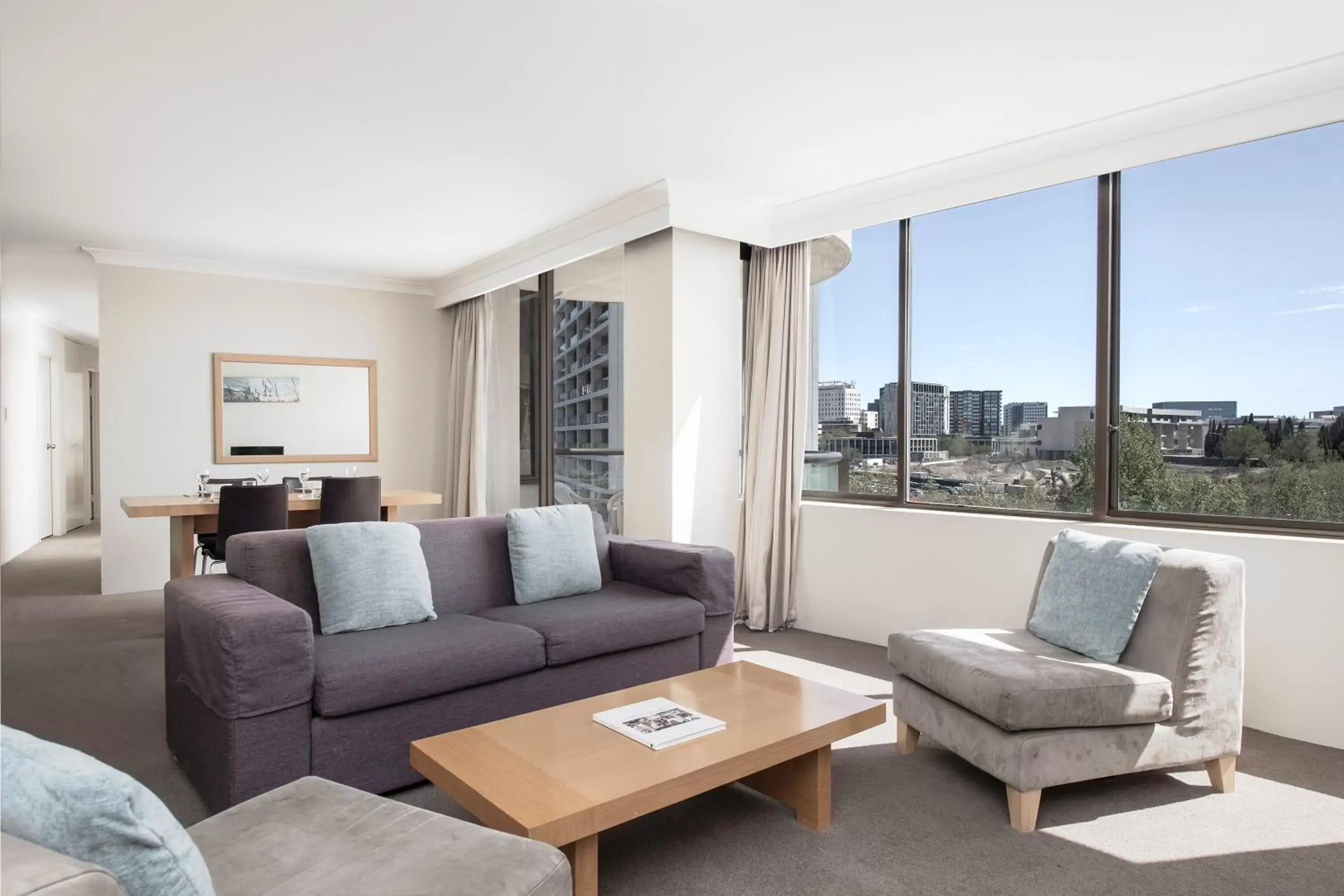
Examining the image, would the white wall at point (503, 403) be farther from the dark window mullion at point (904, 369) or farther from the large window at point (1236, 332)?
the large window at point (1236, 332)

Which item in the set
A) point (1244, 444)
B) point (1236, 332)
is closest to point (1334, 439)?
point (1244, 444)

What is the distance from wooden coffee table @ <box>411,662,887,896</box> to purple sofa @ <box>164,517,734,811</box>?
0.47m

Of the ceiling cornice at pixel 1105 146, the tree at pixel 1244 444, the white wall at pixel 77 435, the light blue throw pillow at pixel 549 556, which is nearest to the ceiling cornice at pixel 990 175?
the ceiling cornice at pixel 1105 146

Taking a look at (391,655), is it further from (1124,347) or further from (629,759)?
(1124,347)

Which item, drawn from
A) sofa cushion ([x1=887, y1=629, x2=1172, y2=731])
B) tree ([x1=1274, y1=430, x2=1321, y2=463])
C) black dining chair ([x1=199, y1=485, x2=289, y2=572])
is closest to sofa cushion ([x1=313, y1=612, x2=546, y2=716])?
sofa cushion ([x1=887, y1=629, x2=1172, y2=731])

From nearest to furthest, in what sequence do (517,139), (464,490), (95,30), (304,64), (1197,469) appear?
(95,30), (304,64), (1197,469), (517,139), (464,490)

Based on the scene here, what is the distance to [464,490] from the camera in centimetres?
707

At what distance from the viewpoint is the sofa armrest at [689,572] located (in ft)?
11.8

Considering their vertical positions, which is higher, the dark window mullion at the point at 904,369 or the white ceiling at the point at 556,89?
the white ceiling at the point at 556,89

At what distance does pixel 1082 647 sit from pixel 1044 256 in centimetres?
215

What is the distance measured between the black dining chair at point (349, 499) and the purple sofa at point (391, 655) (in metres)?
1.76

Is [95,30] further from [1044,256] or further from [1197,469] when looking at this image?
[1197,469]

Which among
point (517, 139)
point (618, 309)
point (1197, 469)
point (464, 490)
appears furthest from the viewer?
point (464, 490)

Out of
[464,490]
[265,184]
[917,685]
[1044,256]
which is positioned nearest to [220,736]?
[917,685]
